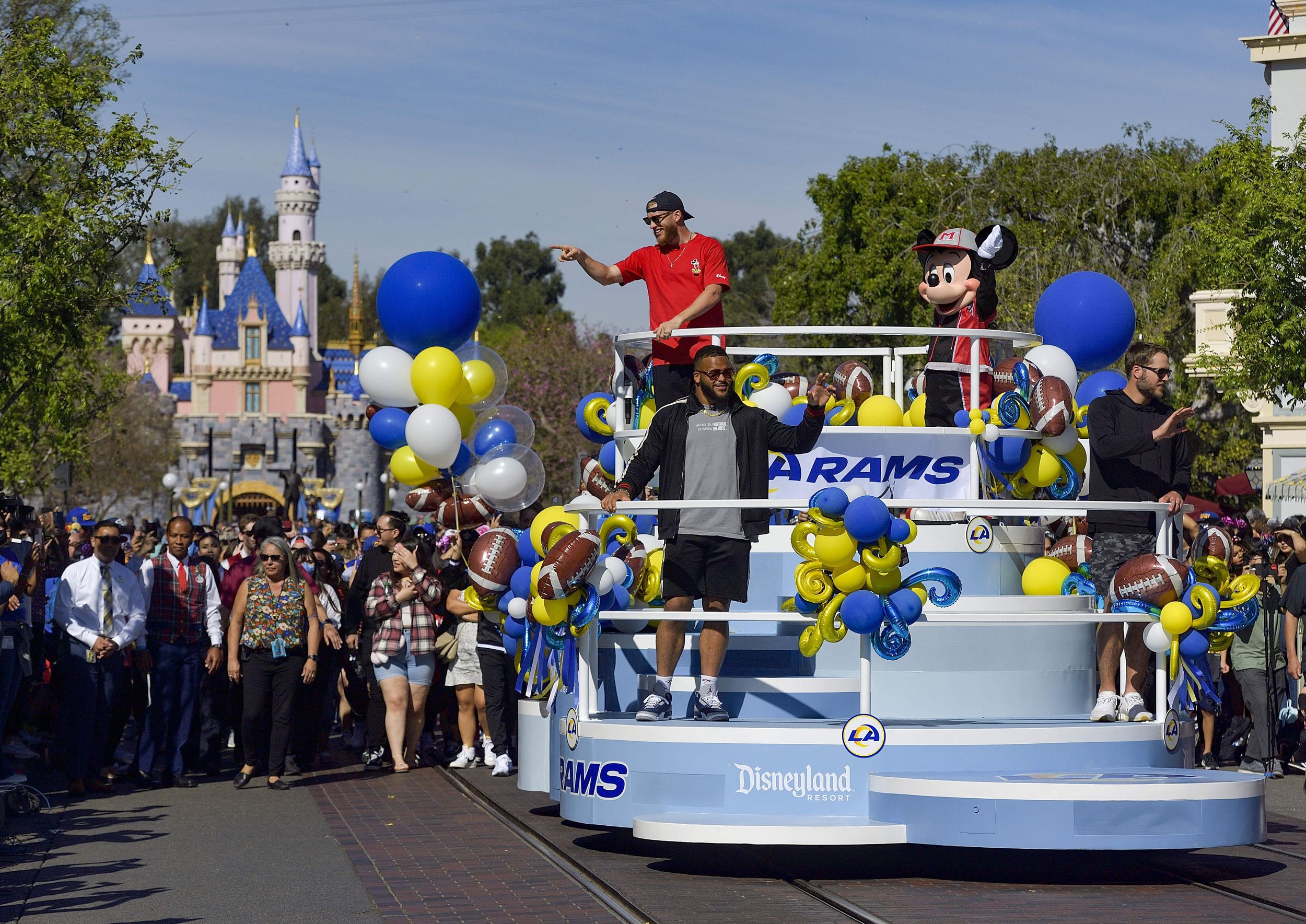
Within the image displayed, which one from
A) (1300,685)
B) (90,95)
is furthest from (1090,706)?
(90,95)

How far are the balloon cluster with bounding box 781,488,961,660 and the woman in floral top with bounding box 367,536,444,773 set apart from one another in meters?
5.99

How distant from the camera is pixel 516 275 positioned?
124375mm

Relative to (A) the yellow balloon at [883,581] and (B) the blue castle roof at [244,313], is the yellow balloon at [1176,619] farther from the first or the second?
(B) the blue castle roof at [244,313]

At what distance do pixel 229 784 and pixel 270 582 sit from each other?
1.56 meters

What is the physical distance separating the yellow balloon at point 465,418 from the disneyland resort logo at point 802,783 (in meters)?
4.88

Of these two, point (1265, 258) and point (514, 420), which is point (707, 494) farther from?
point (1265, 258)

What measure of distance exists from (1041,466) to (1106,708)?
1510 mm

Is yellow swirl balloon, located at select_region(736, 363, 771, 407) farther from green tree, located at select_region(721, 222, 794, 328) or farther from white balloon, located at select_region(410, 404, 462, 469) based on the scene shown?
green tree, located at select_region(721, 222, 794, 328)

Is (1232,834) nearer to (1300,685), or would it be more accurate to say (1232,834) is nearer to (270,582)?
(1300,685)

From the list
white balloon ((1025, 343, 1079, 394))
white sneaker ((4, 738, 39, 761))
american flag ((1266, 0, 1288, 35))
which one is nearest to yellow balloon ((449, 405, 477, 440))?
white balloon ((1025, 343, 1079, 394))

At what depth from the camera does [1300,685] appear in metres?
13.9

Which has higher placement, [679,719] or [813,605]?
[813,605]

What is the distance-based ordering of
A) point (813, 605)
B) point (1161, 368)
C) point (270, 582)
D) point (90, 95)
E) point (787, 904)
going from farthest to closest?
point (90, 95)
point (270, 582)
point (1161, 368)
point (813, 605)
point (787, 904)

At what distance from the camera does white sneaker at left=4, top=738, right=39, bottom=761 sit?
47.4 ft
